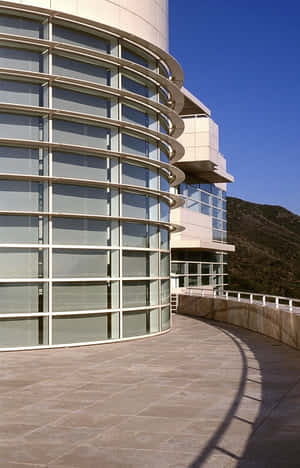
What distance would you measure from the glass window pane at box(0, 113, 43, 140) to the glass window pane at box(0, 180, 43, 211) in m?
1.45

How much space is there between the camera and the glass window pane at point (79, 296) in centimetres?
1925

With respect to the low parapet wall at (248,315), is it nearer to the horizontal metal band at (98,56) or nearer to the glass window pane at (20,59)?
the horizontal metal band at (98,56)

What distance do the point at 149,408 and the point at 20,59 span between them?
12457 mm

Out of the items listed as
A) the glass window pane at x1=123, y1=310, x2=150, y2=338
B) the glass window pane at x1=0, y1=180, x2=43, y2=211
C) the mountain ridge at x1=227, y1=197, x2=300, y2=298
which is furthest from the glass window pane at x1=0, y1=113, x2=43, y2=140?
the mountain ridge at x1=227, y1=197, x2=300, y2=298

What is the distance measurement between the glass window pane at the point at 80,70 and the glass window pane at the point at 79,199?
12.1ft

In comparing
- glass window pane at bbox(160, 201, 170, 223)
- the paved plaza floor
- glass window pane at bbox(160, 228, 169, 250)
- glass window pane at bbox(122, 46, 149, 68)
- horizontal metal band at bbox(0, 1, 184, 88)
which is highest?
horizontal metal band at bbox(0, 1, 184, 88)

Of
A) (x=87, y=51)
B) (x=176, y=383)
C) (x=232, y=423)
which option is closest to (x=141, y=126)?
(x=87, y=51)

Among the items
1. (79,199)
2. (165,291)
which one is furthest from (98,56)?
(165,291)

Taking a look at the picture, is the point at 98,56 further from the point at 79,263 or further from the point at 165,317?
the point at 165,317

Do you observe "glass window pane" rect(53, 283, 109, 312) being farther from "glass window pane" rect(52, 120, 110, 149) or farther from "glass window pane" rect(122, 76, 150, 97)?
"glass window pane" rect(122, 76, 150, 97)

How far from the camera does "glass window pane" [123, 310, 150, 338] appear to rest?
21.1 meters

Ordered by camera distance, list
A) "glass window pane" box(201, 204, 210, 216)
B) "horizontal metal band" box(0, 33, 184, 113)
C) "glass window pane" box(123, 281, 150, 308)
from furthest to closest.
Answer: "glass window pane" box(201, 204, 210, 216), "glass window pane" box(123, 281, 150, 308), "horizontal metal band" box(0, 33, 184, 113)

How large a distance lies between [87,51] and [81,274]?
7254 millimetres

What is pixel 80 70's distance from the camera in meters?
20.3
